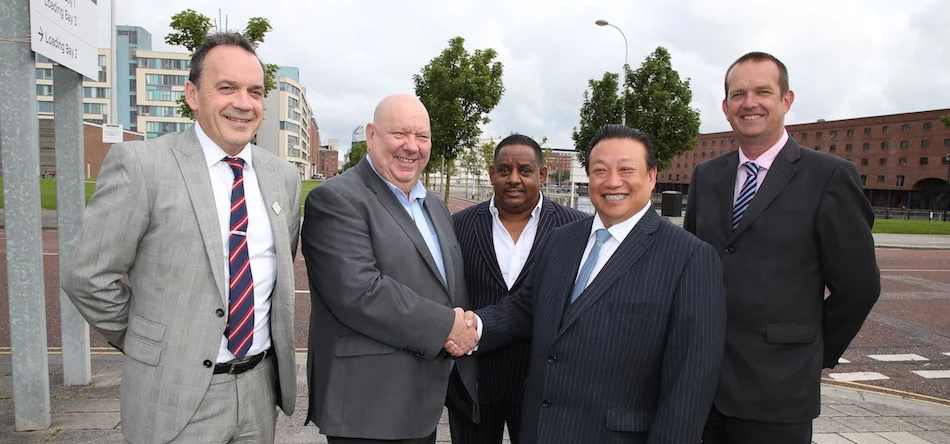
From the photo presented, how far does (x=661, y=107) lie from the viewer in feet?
86.5

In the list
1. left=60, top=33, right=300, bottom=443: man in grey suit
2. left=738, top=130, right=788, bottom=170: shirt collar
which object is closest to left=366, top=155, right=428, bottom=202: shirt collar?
left=60, top=33, right=300, bottom=443: man in grey suit

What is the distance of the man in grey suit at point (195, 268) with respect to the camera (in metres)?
2.03

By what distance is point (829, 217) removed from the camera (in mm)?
2301

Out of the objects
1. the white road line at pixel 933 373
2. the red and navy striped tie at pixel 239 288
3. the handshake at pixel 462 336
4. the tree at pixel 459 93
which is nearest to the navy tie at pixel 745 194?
the handshake at pixel 462 336

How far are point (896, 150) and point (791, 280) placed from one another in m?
74.0

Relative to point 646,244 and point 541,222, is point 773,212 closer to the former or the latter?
point 646,244

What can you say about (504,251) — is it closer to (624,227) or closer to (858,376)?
(624,227)

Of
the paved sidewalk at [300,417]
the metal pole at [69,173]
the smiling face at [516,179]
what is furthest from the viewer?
the metal pole at [69,173]

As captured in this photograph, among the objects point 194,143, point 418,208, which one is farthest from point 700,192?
point 194,143

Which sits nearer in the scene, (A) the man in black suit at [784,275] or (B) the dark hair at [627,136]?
(B) the dark hair at [627,136]

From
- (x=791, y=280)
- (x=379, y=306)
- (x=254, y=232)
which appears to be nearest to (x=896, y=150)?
(x=791, y=280)

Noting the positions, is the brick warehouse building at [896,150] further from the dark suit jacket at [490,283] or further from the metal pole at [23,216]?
the metal pole at [23,216]

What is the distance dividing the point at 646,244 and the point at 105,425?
3.76 meters

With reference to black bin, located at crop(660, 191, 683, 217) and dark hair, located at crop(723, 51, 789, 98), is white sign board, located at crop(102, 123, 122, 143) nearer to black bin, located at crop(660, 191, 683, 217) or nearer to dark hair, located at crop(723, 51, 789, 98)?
dark hair, located at crop(723, 51, 789, 98)
